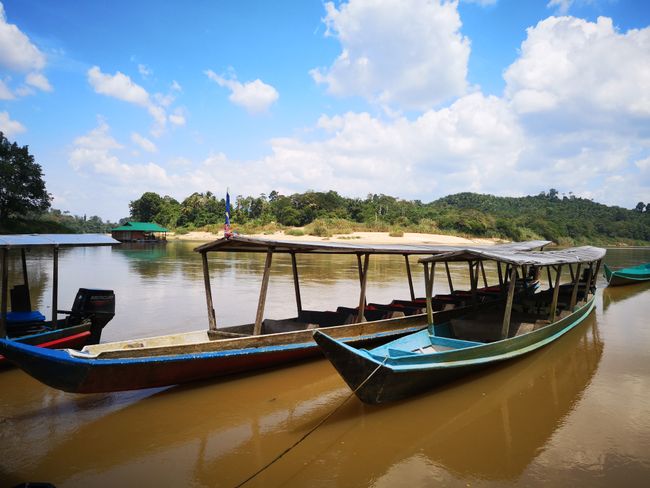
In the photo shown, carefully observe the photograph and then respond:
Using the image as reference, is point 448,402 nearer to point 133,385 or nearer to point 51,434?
point 133,385

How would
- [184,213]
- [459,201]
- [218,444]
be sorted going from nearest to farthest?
[218,444] → [184,213] → [459,201]

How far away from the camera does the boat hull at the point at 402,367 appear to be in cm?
529

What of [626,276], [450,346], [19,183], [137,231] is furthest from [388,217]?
[450,346]

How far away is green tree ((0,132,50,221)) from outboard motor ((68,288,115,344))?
123 feet

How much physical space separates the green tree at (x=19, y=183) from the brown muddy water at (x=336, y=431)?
39.0m

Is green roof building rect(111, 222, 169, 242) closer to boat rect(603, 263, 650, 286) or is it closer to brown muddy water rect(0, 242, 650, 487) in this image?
boat rect(603, 263, 650, 286)

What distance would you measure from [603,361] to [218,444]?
8.06 meters

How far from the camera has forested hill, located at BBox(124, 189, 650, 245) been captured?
5675 cm

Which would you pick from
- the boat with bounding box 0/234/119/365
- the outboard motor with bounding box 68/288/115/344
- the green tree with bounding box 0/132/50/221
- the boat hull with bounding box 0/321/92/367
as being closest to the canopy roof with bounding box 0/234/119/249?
the boat with bounding box 0/234/119/365

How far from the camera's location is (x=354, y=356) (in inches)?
207

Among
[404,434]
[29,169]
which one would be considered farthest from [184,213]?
[404,434]

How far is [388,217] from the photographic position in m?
58.0

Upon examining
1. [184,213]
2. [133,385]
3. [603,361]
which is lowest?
[603,361]

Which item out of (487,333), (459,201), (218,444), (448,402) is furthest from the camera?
(459,201)
